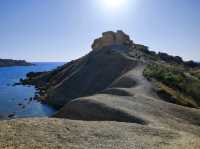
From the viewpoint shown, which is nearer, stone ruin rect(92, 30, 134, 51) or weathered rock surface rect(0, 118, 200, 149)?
weathered rock surface rect(0, 118, 200, 149)

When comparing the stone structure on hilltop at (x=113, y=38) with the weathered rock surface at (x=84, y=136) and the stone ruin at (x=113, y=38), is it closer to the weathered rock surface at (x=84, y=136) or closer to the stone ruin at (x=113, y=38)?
the stone ruin at (x=113, y=38)

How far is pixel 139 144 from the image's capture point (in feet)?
70.8

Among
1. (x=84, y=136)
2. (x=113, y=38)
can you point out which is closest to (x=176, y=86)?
(x=84, y=136)

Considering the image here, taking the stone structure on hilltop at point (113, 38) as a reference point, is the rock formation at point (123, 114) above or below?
below

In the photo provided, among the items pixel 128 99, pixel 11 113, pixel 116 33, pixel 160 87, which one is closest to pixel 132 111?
pixel 128 99

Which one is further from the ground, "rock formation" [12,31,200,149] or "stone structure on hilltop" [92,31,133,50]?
"stone structure on hilltop" [92,31,133,50]

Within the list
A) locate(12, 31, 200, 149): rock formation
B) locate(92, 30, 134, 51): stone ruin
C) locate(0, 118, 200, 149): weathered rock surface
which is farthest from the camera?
locate(92, 30, 134, 51): stone ruin

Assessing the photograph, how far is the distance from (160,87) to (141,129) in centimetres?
3048

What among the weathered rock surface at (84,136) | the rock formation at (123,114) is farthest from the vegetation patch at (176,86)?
the weathered rock surface at (84,136)

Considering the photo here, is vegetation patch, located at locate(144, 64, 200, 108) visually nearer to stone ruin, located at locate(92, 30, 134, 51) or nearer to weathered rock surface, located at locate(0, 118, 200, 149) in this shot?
weathered rock surface, located at locate(0, 118, 200, 149)

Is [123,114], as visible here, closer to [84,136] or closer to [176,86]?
[84,136]

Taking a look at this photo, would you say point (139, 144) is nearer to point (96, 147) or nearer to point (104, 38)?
point (96, 147)

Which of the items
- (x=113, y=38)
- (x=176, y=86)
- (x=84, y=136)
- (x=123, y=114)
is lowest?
(x=123, y=114)

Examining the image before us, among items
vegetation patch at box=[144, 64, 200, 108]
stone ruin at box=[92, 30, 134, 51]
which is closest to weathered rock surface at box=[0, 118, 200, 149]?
vegetation patch at box=[144, 64, 200, 108]
